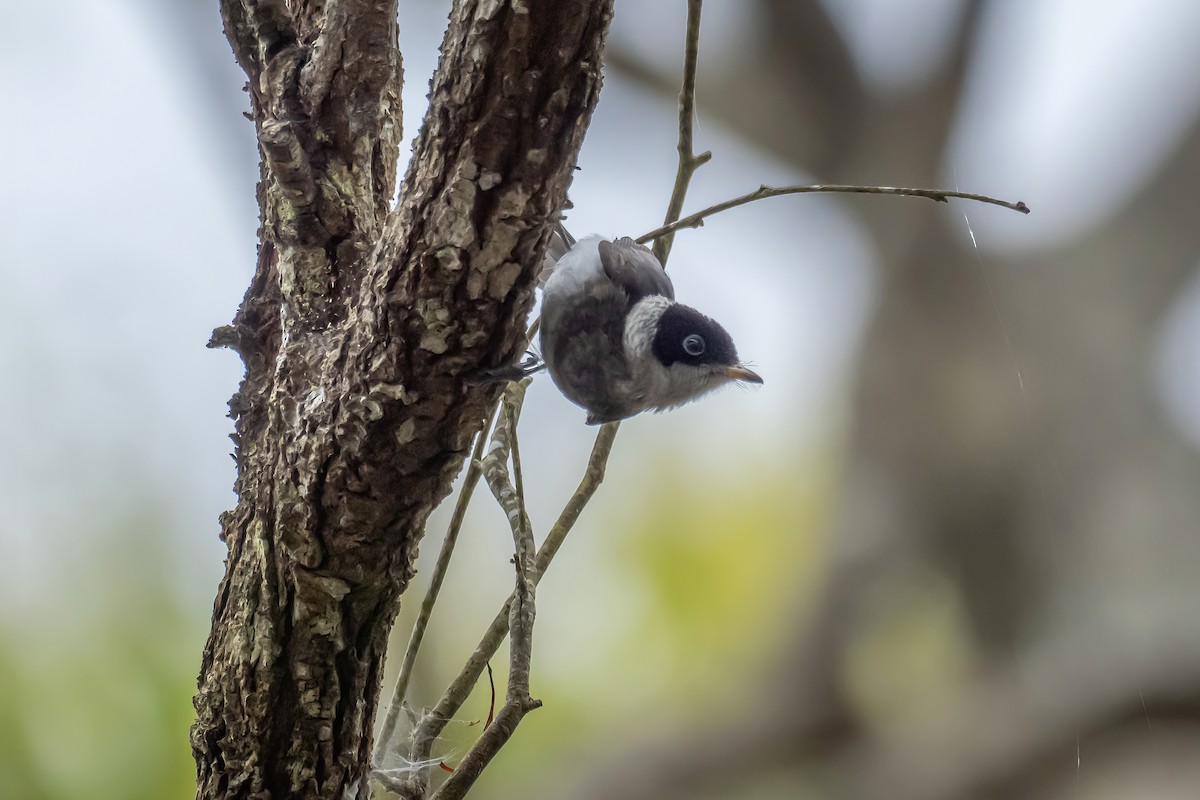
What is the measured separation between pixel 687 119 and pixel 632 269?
239 mm

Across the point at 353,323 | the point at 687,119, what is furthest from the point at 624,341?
the point at 353,323

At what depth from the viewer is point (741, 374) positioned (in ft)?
4.14

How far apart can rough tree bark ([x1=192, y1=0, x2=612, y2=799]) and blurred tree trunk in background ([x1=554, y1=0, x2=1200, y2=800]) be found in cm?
138

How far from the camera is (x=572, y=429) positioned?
7.09ft

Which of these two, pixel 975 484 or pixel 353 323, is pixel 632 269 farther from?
pixel 975 484

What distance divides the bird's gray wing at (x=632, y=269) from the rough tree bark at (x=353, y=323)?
0.34m

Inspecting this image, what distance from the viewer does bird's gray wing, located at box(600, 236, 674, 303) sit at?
51.9 inches

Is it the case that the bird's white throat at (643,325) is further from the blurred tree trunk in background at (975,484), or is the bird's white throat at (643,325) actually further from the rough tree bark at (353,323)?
the blurred tree trunk in background at (975,484)

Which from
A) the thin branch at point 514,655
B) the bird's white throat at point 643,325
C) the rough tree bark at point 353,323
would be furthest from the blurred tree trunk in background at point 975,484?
the thin branch at point 514,655

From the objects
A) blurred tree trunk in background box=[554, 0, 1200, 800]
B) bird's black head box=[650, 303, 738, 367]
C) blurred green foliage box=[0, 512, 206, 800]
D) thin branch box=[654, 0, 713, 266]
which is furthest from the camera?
blurred tree trunk in background box=[554, 0, 1200, 800]

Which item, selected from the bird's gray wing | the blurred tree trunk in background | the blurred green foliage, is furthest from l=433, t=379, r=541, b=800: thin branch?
the blurred tree trunk in background

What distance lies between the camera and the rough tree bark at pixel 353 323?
32.6 inches

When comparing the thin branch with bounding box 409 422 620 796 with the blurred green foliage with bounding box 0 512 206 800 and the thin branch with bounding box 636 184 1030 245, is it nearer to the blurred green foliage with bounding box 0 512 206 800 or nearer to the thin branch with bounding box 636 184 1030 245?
the thin branch with bounding box 636 184 1030 245

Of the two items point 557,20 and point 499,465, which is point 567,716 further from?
point 557,20
